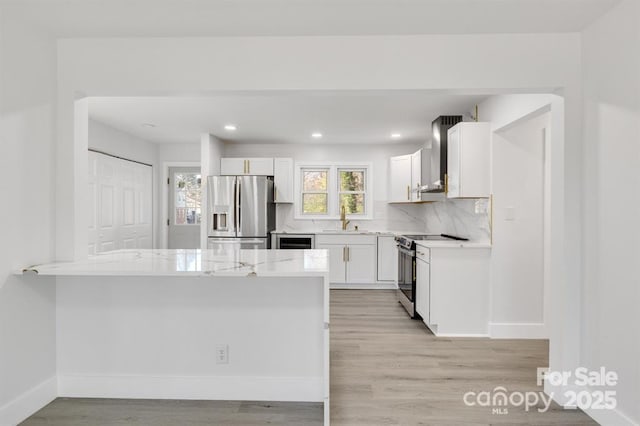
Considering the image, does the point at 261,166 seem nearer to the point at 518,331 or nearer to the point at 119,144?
the point at 119,144

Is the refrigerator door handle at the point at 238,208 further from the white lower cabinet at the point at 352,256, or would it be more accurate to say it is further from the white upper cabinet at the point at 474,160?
the white upper cabinet at the point at 474,160

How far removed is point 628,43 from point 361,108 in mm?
2349

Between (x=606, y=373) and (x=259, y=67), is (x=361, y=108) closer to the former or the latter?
(x=259, y=67)

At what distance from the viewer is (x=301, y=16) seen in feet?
6.66

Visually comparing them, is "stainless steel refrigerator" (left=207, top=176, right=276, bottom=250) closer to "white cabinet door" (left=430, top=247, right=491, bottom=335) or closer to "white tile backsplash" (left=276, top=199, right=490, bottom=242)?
"white tile backsplash" (left=276, top=199, right=490, bottom=242)

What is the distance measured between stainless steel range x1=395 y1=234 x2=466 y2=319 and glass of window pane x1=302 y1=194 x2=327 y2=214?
1.72m

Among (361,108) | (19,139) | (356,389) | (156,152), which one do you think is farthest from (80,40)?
(156,152)

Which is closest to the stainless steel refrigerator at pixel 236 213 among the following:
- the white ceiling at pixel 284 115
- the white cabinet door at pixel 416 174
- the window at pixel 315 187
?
the white ceiling at pixel 284 115

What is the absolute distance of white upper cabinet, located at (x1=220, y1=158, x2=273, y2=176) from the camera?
5.54 meters

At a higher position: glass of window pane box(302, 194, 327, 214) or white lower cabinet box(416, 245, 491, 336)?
glass of window pane box(302, 194, 327, 214)

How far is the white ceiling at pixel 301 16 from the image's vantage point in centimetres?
191

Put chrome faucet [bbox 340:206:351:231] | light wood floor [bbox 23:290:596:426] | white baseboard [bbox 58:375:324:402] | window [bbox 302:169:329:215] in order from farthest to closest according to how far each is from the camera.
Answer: window [bbox 302:169:329:215] < chrome faucet [bbox 340:206:351:231] < white baseboard [bbox 58:375:324:402] < light wood floor [bbox 23:290:596:426]

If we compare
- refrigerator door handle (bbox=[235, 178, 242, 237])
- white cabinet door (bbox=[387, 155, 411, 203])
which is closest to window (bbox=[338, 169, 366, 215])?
white cabinet door (bbox=[387, 155, 411, 203])

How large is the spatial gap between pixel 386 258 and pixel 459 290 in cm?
196
